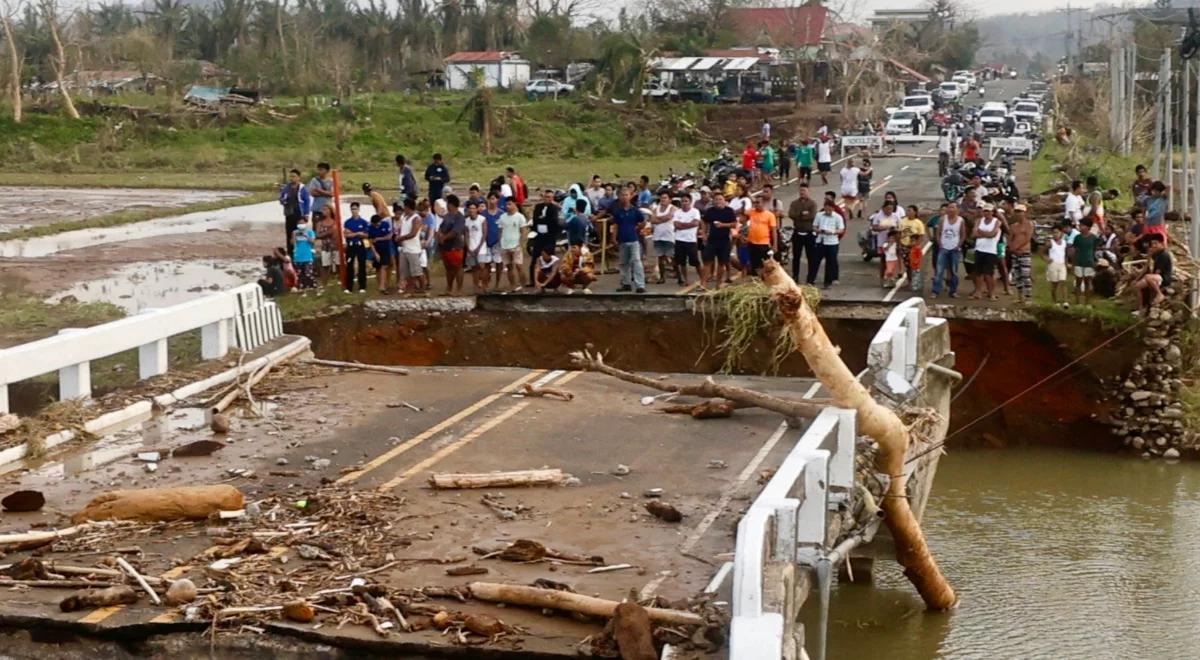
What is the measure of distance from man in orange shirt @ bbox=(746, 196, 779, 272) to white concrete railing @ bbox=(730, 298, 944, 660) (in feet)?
27.6

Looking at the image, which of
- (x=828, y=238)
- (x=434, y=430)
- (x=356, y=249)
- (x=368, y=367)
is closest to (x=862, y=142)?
(x=828, y=238)

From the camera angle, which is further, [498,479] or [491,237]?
[491,237]

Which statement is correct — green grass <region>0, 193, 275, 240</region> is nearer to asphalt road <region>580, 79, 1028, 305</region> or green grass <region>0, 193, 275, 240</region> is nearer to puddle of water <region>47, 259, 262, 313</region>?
puddle of water <region>47, 259, 262, 313</region>

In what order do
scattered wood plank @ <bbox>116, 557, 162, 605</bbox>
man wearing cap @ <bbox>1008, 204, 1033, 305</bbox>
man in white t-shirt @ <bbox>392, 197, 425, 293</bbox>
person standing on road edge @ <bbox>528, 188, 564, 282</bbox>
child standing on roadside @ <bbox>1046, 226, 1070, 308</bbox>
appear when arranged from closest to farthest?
scattered wood plank @ <bbox>116, 557, 162, 605</bbox>
child standing on roadside @ <bbox>1046, 226, 1070, 308</bbox>
man wearing cap @ <bbox>1008, 204, 1033, 305</bbox>
man in white t-shirt @ <bbox>392, 197, 425, 293</bbox>
person standing on road edge @ <bbox>528, 188, 564, 282</bbox>

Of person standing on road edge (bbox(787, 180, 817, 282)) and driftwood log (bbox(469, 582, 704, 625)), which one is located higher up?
person standing on road edge (bbox(787, 180, 817, 282))

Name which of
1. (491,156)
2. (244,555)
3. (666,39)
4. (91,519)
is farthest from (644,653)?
(666,39)

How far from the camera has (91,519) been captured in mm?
11164

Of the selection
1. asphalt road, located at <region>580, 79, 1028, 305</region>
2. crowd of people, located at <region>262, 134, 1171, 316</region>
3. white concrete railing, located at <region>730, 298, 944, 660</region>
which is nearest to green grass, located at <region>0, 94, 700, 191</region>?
asphalt road, located at <region>580, 79, 1028, 305</region>

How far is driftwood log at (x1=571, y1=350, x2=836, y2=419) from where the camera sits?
14320mm

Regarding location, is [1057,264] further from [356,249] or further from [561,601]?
[561,601]

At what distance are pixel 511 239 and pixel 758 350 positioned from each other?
4130 mm

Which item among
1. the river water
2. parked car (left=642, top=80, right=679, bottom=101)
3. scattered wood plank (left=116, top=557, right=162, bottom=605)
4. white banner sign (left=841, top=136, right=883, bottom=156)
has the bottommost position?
the river water

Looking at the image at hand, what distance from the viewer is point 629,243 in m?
24.2

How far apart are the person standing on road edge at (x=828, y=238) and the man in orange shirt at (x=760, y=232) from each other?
2.69 ft
